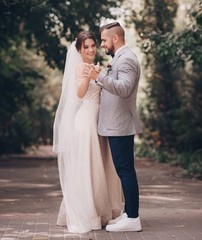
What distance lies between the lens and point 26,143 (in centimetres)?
2506

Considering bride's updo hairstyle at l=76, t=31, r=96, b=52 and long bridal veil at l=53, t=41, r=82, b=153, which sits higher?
bride's updo hairstyle at l=76, t=31, r=96, b=52

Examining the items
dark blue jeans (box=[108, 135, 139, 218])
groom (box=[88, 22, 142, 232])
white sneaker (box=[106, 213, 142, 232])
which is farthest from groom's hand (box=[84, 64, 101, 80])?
white sneaker (box=[106, 213, 142, 232])

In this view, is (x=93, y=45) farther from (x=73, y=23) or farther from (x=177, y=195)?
(x=73, y=23)

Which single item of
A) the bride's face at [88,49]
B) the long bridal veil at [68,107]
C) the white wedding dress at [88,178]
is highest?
the bride's face at [88,49]

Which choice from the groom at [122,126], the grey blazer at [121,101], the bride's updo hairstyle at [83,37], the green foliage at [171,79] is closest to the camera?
the grey blazer at [121,101]

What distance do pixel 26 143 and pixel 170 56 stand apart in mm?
14021

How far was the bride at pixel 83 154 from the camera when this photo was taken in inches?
269

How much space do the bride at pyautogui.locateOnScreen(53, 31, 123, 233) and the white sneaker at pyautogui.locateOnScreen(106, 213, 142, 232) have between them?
229 mm

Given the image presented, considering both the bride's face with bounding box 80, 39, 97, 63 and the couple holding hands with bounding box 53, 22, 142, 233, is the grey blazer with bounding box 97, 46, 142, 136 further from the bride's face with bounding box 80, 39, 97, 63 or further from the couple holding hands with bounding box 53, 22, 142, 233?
the bride's face with bounding box 80, 39, 97, 63

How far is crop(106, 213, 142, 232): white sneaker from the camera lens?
662 centimetres

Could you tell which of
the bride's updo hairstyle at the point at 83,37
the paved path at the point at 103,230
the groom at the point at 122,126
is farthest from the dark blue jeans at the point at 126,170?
the bride's updo hairstyle at the point at 83,37

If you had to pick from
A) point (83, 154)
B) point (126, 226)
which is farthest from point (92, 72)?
point (126, 226)

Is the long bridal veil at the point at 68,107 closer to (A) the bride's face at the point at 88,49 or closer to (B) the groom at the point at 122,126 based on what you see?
(A) the bride's face at the point at 88,49

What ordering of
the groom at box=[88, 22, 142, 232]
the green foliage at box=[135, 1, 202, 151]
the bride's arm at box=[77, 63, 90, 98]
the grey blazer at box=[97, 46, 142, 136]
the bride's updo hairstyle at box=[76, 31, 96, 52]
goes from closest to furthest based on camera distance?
the grey blazer at box=[97, 46, 142, 136]
the groom at box=[88, 22, 142, 232]
the bride's arm at box=[77, 63, 90, 98]
the bride's updo hairstyle at box=[76, 31, 96, 52]
the green foliage at box=[135, 1, 202, 151]
